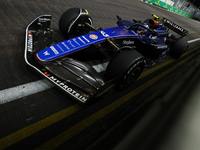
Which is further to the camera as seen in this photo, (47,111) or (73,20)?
(73,20)

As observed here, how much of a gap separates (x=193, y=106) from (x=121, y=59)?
1389 millimetres

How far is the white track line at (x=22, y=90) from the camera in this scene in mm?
1698

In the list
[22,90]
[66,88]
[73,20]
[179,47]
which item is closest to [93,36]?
[73,20]

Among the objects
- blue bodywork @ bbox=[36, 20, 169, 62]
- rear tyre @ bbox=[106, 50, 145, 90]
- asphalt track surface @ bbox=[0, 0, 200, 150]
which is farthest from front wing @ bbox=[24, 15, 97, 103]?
rear tyre @ bbox=[106, 50, 145, 90]

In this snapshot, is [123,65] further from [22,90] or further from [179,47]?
[179,47]

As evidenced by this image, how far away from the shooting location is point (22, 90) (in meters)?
1.85

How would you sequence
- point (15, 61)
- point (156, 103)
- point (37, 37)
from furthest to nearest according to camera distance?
point (37, 37) < point (15, 61) < point (156, 103)

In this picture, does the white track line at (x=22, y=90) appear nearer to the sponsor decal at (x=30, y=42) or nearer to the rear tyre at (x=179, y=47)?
the sponsor decal at (x=30, y=42)

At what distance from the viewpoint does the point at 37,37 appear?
2.49 metres

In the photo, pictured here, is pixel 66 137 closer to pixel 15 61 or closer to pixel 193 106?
pixel 193 106

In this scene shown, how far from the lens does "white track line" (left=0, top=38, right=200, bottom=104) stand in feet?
5.57

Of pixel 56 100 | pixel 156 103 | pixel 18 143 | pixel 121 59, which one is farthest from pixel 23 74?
pixel 156 103

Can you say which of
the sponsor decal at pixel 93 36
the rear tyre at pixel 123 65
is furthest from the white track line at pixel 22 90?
the sponsor decal at pixel 93 36

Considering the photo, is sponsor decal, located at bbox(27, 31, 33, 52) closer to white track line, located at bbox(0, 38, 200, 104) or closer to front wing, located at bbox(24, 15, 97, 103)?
front wing, located at bbox(24, 15, 97, 103)
